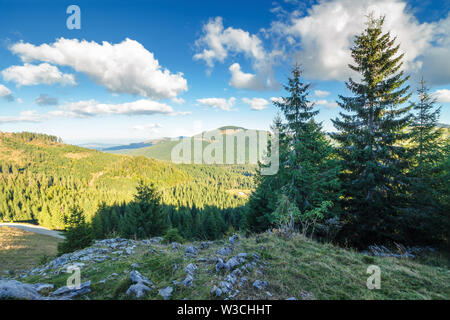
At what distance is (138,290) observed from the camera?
12.3ft

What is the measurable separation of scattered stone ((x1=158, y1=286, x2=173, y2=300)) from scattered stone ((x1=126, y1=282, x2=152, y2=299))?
25 centimetres

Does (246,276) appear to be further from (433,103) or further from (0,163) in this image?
(0,163)

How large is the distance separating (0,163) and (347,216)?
28073cm

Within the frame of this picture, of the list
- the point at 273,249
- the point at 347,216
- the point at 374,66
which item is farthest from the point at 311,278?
the point at 374,66

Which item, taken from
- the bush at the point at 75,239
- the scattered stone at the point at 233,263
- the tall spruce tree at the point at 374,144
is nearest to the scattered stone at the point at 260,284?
the scattered stone at the point at 233,263

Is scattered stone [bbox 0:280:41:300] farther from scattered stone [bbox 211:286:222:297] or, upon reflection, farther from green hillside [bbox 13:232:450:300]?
scattered stone [bbox 211:286:222:297]

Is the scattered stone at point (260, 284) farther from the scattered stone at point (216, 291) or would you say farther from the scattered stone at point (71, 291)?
the scattered stone at point (71, 291)

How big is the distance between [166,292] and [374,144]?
48.2ft

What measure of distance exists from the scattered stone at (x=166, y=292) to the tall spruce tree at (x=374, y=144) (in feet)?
41.3

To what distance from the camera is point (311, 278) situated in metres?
4.50

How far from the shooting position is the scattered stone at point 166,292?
3.76 meters

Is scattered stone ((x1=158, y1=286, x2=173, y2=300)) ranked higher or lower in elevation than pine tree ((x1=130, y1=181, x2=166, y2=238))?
higher

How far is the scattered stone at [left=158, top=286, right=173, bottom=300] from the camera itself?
3.76 meters

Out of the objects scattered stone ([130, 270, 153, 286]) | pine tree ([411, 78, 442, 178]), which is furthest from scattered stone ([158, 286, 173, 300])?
pine tree ([411, 78, 442, 178])
